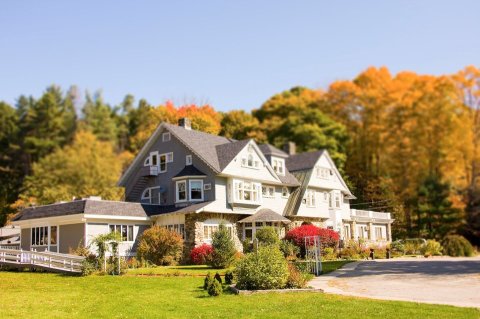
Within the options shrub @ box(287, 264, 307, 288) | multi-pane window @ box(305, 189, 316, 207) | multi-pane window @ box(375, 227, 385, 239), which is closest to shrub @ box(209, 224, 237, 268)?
shrub @ box(287, 264, 307, 288)

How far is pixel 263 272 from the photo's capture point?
18234 mm

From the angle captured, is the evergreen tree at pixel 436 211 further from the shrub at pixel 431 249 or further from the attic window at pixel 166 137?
the attic window at pixel 166 137

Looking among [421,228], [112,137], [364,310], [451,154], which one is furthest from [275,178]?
[112,137]

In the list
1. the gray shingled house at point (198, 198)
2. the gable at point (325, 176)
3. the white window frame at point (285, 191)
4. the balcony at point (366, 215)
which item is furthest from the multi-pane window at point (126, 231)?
the balcony at point (366, 215)

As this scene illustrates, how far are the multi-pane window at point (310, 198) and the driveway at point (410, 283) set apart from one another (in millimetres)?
17685

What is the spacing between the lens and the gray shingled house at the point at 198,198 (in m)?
35.5

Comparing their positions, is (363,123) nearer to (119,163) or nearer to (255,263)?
(119,163)

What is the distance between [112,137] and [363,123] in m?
39.5

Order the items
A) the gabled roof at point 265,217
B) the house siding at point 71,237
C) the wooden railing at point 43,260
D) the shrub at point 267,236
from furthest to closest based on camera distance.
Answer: the gabled roof at point 265,217 → the house siding at point 71,237 → the shrub at point 267,236 → the wooden railing at point 43,260

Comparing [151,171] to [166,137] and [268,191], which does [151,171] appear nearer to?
[166,137]

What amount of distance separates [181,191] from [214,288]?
2202 cm

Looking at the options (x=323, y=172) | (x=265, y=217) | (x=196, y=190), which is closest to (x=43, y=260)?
(x=196, y=190)

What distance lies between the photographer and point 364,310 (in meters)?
14.3

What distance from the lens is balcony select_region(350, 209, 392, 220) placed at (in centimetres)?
5221
